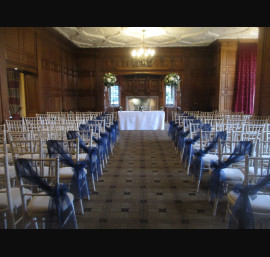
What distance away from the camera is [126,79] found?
1421cm

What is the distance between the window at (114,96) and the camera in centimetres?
1424

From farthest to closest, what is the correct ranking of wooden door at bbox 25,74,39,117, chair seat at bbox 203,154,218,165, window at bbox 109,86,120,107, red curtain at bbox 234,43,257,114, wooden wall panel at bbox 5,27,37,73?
window at bbox 109,86,120,107 < red curtain at bbox 234,43,257,114 < wooden door at bbox 25,74,39,117 < wooden wall panel at bbox 5,27,37,73 < chair seat at bbox 203,154,218,165

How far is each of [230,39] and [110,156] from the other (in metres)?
8.56

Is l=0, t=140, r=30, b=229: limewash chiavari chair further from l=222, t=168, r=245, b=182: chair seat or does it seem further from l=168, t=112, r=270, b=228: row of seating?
l=222, t=168, r=245, b=182: chair seat

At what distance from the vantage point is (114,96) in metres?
14.3

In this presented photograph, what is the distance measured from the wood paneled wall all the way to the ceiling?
0.57 meters

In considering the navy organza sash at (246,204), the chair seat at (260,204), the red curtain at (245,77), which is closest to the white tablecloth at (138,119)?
the red curtain at (245,77)

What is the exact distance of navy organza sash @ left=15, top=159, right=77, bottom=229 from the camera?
2359 mm

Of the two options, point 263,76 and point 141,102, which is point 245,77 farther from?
point 141,102

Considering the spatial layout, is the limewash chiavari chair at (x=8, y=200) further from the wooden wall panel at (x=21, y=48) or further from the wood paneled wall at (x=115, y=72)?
the wood paneled wall at (x=115, y=72)

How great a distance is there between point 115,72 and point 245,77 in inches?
263

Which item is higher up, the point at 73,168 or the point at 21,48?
the point at 21,48

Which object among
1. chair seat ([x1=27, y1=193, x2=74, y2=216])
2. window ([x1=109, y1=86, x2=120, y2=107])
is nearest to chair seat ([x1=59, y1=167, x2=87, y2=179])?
chair seat ([x1=27, y1=193, x2=74, y2=216])

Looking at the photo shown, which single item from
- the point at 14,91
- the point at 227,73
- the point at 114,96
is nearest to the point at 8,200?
the point at 14,91
